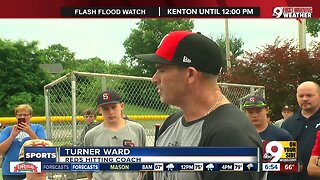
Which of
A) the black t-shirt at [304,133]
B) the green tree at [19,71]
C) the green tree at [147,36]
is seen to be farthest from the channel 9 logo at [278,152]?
the green tree at [147,36]

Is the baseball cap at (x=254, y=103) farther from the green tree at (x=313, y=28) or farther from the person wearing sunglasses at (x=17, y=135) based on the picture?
the green tree at (x=313, y=28)

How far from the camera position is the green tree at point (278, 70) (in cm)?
2055

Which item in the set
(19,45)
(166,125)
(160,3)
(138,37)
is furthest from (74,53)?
(166,125)

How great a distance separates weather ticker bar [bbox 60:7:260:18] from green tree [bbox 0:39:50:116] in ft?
93.7

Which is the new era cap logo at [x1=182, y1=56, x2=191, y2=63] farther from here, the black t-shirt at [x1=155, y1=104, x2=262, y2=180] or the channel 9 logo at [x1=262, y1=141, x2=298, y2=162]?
the channel 9 logo at [x1=262, y1=141, x2=298, y2=162]

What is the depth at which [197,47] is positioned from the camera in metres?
2.13

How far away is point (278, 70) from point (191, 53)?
65.2 feet

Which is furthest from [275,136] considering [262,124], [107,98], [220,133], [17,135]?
[220,133]

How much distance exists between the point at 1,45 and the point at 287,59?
2453 centimetres

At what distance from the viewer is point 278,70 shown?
21.5m

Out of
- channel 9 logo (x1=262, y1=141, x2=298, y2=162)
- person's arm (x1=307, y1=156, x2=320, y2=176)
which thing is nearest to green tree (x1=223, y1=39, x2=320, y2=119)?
person's arm (x1=307, y1=156, x2=320, y2=176)

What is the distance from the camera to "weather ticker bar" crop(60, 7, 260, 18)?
33.7ft

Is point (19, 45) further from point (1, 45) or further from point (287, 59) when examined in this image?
point (287, 59)

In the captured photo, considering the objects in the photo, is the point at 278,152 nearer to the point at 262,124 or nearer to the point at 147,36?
the point at 262,124
